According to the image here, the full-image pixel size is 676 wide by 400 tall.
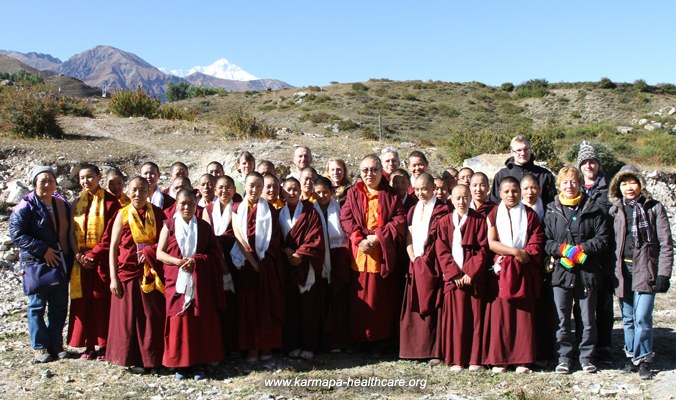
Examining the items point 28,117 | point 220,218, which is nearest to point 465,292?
point 220,218

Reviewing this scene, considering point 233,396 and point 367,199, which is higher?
point 367,199

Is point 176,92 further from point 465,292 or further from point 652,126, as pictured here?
point 465,292

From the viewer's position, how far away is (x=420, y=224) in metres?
5.64

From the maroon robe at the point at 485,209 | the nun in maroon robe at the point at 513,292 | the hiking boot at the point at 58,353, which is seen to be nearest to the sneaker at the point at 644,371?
the nun in maroon robe at the point at 513,292

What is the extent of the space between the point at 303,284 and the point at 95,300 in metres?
2.09

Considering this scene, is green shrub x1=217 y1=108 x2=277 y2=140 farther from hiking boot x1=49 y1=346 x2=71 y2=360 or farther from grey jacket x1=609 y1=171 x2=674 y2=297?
grey jacket x1=609 y1=171 x2=674 y2=297

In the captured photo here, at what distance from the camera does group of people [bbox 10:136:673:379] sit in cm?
516

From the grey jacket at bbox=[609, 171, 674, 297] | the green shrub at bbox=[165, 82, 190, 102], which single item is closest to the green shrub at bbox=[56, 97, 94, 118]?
the grey jacket at bbox=[609, 171, 674, 297]

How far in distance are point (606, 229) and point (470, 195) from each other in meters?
1.18

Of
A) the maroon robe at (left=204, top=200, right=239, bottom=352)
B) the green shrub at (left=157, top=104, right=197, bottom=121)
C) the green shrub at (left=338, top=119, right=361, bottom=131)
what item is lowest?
the maroon robe at (left=204, top=200, right=239, bottom=352)

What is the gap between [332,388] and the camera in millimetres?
5129

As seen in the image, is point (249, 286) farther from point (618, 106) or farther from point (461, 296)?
point (618, 106)

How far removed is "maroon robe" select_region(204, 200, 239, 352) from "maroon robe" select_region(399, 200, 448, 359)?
162 cm

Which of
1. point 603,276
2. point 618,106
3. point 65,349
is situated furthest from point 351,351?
point 618,106
